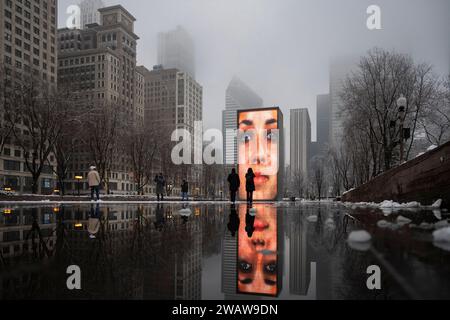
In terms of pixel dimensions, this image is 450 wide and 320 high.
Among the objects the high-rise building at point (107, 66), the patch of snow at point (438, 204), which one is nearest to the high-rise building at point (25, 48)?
the high-rise building at point (107, 66)

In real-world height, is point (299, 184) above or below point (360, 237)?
below

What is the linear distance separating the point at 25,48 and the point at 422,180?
99.8 metres

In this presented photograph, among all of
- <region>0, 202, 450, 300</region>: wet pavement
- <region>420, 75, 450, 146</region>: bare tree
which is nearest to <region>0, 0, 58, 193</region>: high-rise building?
<region>420, 75, 450, 146</region>: bare tree

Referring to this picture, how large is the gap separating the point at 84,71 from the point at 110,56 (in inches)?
396

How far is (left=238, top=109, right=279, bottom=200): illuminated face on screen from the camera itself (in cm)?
3172

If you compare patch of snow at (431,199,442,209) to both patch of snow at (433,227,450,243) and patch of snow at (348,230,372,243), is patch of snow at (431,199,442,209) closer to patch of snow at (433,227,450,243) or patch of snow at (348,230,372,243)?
patch of snow at (433,227,450,243)

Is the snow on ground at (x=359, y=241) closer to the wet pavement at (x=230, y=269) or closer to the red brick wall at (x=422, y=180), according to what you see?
the wet pavement at (x=230, y=269)

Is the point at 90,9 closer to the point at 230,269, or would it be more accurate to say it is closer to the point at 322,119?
the point at 322,119

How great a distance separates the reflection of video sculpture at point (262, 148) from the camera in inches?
1248

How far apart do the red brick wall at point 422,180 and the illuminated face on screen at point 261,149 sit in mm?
17944

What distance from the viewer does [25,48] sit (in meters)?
85.1

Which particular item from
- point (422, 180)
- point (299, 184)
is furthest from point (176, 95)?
point (422, 180)

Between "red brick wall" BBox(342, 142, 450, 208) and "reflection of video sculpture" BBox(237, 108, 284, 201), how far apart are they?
58.8ft
